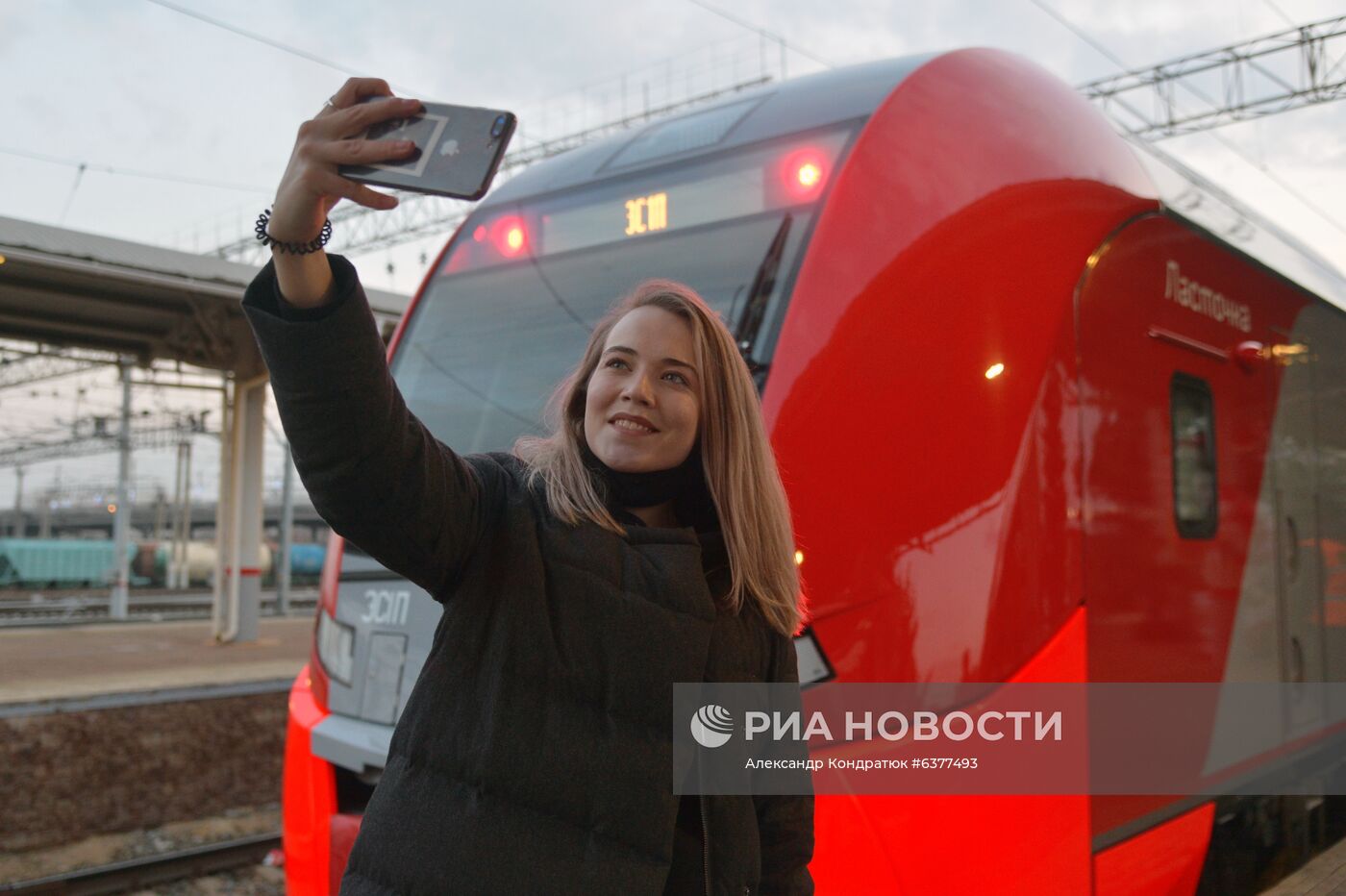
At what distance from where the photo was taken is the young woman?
4.73ft

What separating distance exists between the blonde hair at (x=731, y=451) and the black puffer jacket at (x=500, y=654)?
13 cm

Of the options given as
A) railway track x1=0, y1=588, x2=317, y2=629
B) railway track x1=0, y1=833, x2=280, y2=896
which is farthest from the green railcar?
railway track x1=0, y1=833, x2=280, y2=896

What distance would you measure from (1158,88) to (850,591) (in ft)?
46.2

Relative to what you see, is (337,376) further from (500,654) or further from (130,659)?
(130,659)

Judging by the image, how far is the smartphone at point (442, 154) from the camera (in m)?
1.40

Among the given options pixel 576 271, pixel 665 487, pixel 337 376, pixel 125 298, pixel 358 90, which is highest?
pixel 125 298

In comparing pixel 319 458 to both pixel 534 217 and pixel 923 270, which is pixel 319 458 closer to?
pixel 923 270

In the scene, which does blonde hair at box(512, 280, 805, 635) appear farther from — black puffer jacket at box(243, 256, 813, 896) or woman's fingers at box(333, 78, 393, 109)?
woman's fingers at box(333, 78, 393, 109)

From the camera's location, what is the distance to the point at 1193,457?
163 inches

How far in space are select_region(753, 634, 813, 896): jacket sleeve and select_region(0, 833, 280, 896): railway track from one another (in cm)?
501

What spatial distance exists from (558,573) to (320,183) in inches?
25.3

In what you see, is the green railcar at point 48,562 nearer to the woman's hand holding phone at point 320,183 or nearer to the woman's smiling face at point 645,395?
the woman's smiling face at point 645,395

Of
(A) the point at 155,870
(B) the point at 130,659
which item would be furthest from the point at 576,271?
(B) the point at 130,659

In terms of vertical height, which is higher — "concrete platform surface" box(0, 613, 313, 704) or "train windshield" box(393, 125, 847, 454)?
"train windshield" box(393, 125, 847, 454)
